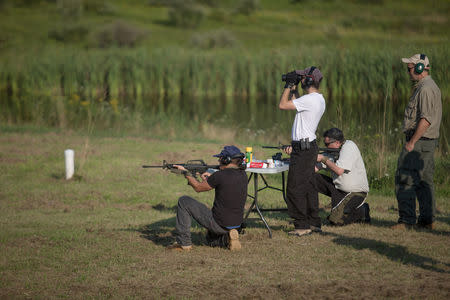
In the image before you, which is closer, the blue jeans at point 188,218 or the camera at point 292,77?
the blue jeans at point 188,218

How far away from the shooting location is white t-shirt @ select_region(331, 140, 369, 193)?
8219mm

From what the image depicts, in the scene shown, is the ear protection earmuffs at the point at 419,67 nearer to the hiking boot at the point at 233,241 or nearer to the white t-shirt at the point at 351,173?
the white t-shirt at the point at 351,173

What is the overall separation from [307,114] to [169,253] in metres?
2.35

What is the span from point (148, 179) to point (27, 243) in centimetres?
440

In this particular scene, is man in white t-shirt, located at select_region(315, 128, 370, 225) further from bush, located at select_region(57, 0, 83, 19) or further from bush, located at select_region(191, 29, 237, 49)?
bush, located at select_region(57, 0, 83, 19)

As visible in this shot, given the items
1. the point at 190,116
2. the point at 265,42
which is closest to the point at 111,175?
the point at 190,116

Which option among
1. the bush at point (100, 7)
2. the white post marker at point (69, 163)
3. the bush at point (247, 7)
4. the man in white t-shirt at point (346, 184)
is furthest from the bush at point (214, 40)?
the man in white t-shirt at point (346, 184)

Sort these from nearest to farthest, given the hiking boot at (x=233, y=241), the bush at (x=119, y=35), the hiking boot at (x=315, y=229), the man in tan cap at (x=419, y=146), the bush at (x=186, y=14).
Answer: the hiking boot at (x=233, y=241) → the man in tan cap at (x=419, y=146) → the hiking boot at (x=315, y=229) → the bush at (x=119, y=35) → the bush at (x=186, y=14)

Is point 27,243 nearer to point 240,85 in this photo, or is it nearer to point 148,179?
point 148,179

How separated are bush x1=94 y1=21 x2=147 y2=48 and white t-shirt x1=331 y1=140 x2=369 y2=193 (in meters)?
40.5

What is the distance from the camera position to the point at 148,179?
39.4ft

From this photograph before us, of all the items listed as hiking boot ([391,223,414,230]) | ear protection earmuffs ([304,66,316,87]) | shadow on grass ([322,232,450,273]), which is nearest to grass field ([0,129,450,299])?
shadow on grass ([322,232,450,273])

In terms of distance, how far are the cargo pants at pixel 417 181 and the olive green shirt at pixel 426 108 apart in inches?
7.5

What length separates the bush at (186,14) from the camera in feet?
187
